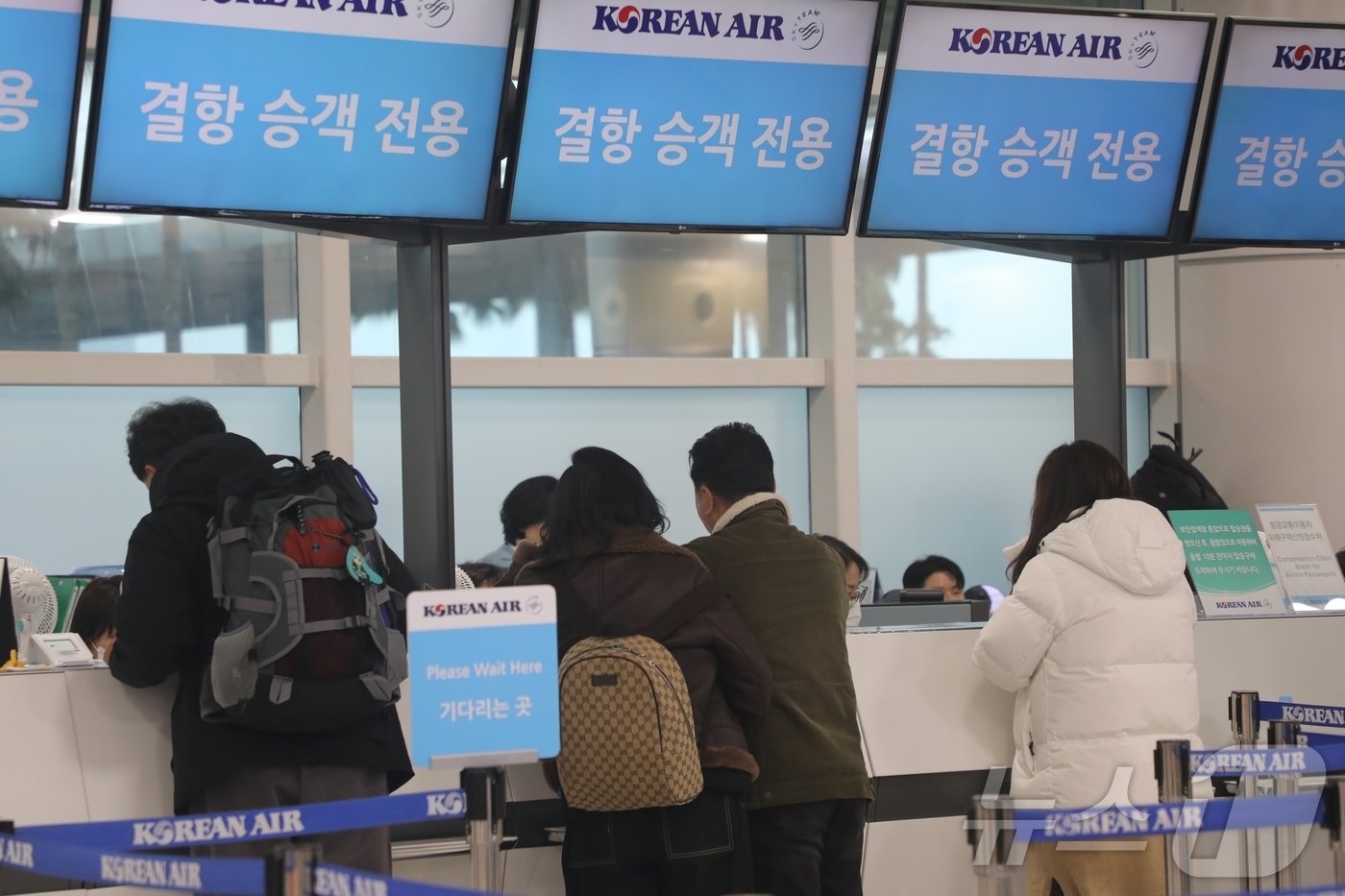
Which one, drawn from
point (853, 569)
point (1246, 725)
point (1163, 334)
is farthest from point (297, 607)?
point (1163, 334)

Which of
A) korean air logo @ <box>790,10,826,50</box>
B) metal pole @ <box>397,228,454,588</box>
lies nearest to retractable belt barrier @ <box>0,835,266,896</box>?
metal pole @ <box>397,228,454,588</box>

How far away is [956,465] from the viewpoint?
9055 millimetres

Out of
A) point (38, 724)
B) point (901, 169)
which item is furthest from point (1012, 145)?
point (38, 724)

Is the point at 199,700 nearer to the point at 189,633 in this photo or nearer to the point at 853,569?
the point at 189,633

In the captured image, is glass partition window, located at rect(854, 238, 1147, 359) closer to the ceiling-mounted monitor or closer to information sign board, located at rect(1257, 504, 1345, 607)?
the ceiling-mounted monitor

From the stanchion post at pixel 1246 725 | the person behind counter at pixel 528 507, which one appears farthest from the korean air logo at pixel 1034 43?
the person behind counter at pixel 528 507

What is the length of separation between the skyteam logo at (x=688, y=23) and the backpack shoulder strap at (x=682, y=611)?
1.61m

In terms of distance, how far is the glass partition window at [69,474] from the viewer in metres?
7.29

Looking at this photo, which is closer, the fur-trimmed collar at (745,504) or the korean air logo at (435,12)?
the fur-trimmed collar at (745,504)

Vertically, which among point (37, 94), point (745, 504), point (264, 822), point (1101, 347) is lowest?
point (264, 822)

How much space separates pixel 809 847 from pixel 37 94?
8.03 ft

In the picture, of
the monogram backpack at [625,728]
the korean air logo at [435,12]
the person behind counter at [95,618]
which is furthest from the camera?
the person behind counter at [95,618]

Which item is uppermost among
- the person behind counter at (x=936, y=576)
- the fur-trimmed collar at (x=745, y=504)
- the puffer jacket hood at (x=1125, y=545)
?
the fur-trimmed collar at (x=745, y=504)

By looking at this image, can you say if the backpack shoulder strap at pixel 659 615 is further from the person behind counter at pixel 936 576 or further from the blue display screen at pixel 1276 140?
the person behind counter at pixel 936 576
